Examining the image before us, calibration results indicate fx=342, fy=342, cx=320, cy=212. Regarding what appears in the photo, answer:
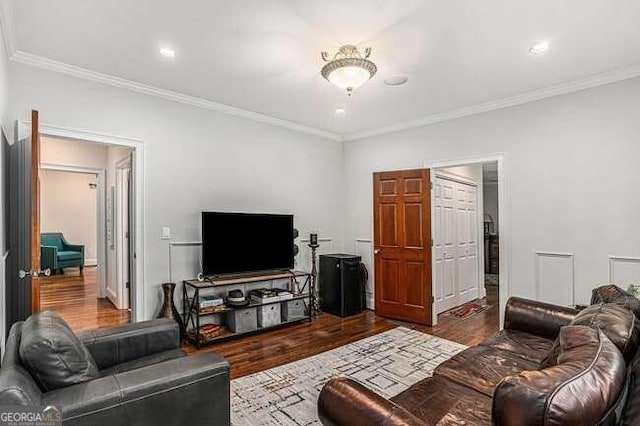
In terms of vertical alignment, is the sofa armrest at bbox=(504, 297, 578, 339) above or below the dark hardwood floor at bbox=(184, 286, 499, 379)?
above

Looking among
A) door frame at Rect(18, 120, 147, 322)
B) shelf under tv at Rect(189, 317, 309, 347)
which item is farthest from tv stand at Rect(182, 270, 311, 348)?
door frame at Rect(18, 120, 147, 322)

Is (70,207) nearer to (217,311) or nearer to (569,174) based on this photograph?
(217,311)

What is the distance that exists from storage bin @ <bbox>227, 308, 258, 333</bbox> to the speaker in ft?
4.34

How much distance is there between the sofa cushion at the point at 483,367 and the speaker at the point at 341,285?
8.80 feet

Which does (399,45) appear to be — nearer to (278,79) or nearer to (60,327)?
(278,79)

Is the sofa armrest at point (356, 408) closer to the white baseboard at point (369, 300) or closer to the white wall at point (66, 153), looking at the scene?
the white baseboard at point (369, 300)

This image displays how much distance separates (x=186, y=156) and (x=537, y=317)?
12.5 feet

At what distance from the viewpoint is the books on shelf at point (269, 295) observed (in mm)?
4180

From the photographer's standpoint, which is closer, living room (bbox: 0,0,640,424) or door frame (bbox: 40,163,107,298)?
living room (bbox: 0,0,640,424)

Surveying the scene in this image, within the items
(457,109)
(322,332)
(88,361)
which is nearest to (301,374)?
(322,332)

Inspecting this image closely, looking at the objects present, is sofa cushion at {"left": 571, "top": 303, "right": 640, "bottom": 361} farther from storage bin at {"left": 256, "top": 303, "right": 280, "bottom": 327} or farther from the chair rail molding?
storage bin at {"left": 256, "top": 303, "right": 280, "bottom": 327}

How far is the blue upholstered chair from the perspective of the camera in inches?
307

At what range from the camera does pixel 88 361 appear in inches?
68.1

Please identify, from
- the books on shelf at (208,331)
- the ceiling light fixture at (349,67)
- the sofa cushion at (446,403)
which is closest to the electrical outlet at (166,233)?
the books on shelf at (208,331)
